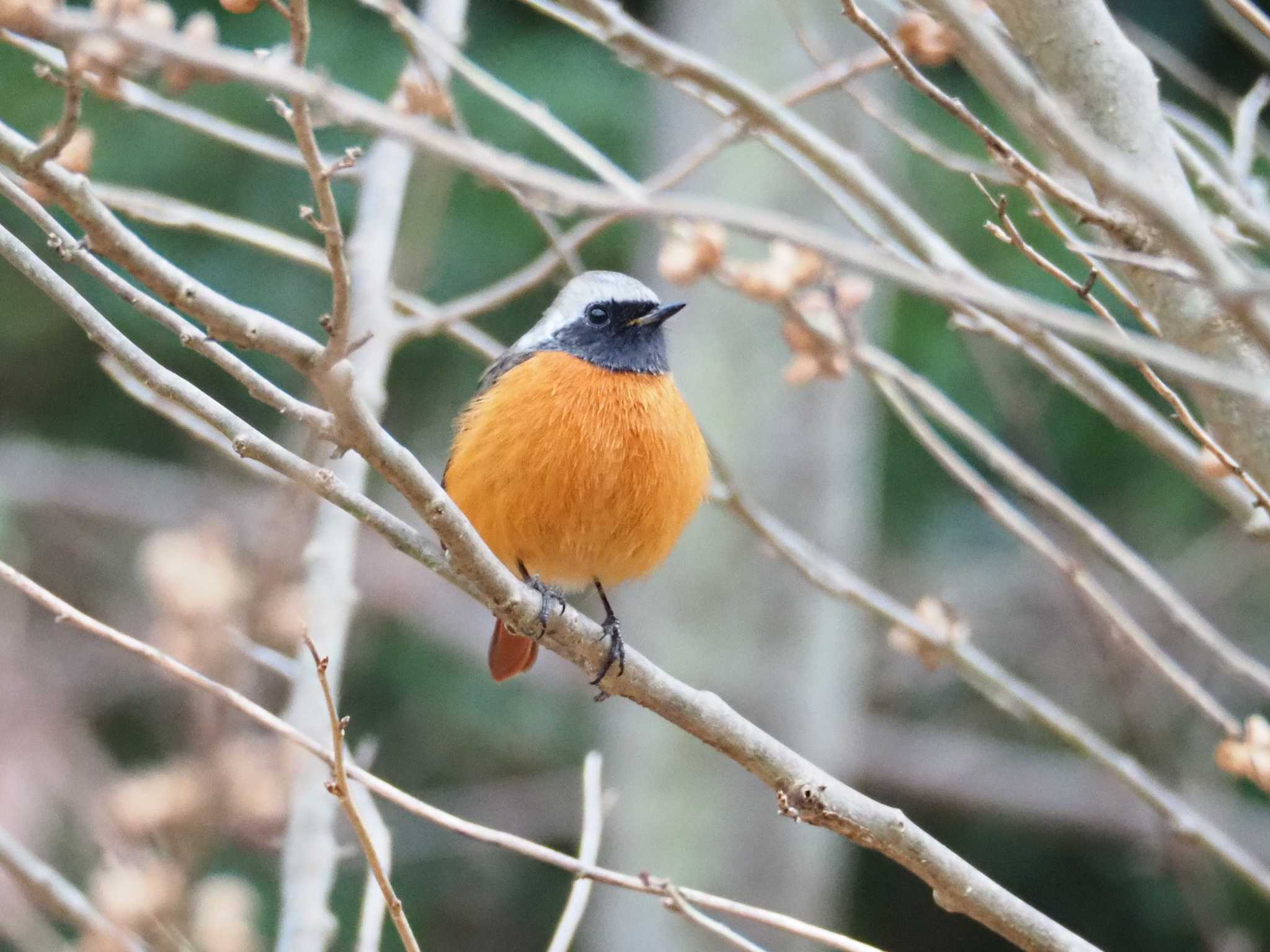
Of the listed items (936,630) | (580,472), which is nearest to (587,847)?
(936,630)

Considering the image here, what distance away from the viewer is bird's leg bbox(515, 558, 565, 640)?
2488 mm

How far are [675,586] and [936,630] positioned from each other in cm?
395

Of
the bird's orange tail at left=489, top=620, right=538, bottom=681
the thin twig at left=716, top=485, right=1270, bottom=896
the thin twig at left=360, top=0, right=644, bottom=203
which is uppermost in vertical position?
the thin twig at left=360, top=0, right=644, bottom=203

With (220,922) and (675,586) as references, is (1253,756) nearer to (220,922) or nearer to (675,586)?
(220,922)

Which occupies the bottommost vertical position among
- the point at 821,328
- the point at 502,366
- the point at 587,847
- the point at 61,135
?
the point at 587,847

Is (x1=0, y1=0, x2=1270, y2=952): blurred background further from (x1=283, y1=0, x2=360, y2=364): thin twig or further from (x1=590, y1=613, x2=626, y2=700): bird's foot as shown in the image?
(x1=283, y1=0, x2=360, y2=364): thin twig

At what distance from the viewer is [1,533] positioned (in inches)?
228

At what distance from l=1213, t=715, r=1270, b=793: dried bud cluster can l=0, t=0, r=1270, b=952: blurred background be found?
3.09 m

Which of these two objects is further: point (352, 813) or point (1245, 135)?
point (1245, 135)

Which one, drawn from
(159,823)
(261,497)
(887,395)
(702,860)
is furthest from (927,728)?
(159,823)

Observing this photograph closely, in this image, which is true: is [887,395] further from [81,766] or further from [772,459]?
[81,766]

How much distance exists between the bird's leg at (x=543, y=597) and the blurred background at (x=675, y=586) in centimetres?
226

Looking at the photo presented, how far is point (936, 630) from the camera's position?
3064 millimetres

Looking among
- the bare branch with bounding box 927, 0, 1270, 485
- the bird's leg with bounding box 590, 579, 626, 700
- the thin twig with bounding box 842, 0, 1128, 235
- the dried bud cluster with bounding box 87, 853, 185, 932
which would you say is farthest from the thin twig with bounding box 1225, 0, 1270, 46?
the dried bud cluster with bounding box 87, 853, 185, 932
